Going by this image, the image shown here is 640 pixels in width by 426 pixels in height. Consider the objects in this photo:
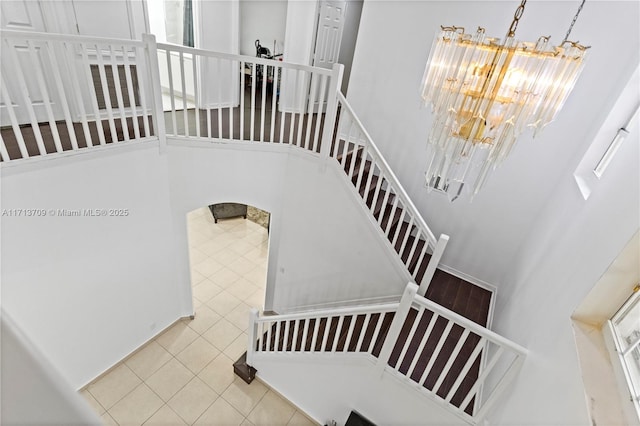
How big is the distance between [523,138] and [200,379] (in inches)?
185

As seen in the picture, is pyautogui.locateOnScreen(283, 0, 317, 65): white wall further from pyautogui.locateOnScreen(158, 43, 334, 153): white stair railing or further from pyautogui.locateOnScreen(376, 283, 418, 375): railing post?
pyautogui.locateOnScreen(376, 283, 418, 375): railing post

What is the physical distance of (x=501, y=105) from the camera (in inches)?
67.8

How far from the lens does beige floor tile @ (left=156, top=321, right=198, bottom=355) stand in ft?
14.4

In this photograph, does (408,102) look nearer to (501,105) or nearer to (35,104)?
(501,105)

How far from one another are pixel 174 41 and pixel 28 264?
4.14m

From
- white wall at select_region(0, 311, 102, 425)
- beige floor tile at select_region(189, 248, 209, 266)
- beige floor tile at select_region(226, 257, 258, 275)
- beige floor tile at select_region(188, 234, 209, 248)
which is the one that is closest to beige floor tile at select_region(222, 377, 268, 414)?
beige floor tile at select_region(226, 257, 258, 275)

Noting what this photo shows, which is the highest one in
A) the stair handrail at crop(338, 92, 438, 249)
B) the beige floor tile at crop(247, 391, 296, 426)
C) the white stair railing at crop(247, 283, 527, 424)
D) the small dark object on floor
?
the stair handrail at crop(338, 92, 438, 249)

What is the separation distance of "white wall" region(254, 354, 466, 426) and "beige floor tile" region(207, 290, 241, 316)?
138 centimetres

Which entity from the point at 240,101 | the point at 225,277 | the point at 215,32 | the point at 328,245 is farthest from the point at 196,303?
the point at 215,32

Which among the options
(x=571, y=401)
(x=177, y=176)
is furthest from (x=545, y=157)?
(x=177, y=176)

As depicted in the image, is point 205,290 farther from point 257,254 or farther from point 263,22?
point 263,22

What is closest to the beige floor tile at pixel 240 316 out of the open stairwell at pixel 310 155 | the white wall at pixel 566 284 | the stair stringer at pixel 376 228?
the open stairwell at pixel 310 155

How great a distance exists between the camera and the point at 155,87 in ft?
9.95

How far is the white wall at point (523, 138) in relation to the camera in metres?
2.89
